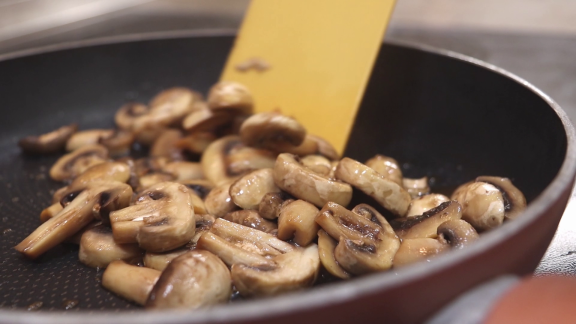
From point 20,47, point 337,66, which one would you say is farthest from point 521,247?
point 20,47

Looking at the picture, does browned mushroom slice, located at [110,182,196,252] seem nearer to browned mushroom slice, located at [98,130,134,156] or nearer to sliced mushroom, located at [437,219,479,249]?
sliced mushroom, located at [437,219,479,249]

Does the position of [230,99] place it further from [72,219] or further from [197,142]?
[72,219]

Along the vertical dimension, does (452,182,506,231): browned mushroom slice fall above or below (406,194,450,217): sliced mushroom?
above

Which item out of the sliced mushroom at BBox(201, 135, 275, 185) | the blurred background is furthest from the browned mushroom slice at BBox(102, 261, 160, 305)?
the blurred background

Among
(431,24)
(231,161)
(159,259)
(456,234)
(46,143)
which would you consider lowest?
(46,143)

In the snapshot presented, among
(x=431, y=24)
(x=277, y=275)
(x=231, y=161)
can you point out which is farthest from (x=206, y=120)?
(x=431, y=24)
